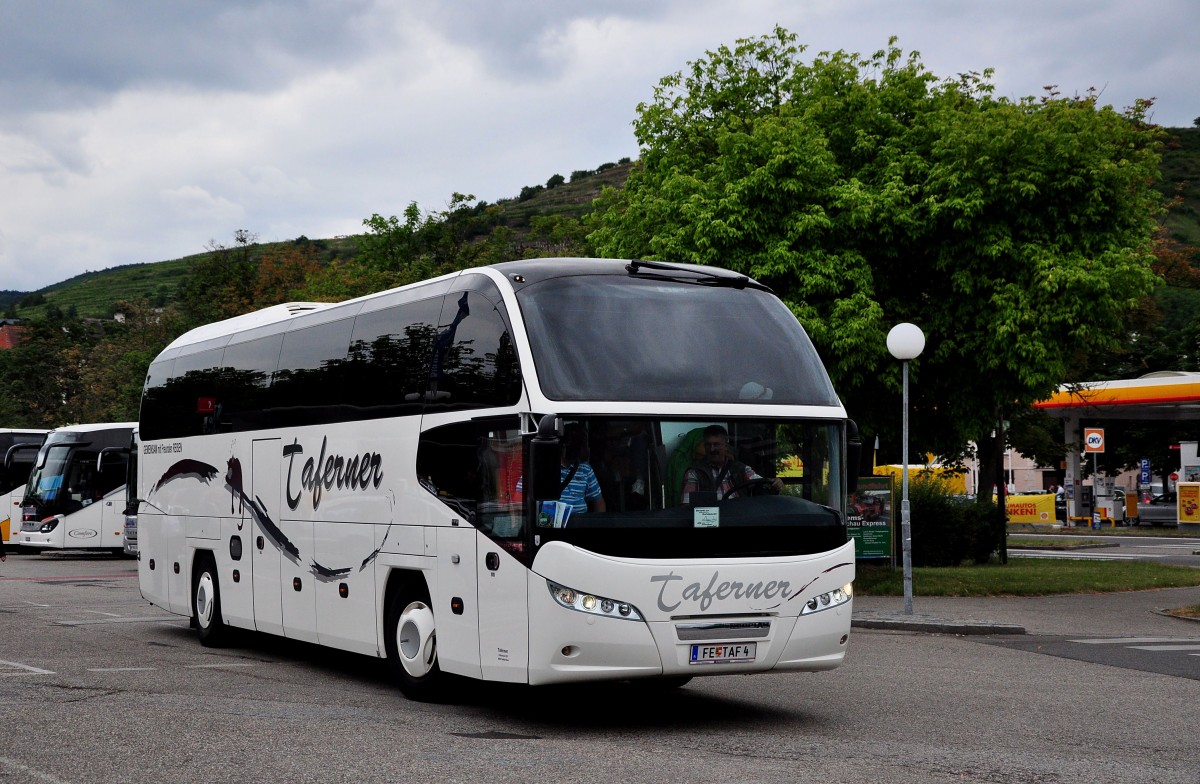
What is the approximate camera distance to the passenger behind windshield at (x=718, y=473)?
9.65m

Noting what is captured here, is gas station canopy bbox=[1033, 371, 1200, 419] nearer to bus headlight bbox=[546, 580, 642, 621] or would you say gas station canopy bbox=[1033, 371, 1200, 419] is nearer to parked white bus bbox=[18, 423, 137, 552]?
parked white bus bbox=[18, 423, 137, 552]

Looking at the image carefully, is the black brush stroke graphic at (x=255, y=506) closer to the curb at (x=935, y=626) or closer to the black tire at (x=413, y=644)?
the black tire at (x=413, y=644)

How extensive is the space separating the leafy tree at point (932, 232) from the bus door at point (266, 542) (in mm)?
9905

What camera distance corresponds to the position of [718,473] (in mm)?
9742

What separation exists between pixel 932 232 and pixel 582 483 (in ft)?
50.9

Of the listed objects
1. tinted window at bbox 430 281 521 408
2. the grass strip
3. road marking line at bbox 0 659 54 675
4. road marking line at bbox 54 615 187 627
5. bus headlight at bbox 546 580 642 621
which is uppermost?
tinted window at bbox 430 281 521 408

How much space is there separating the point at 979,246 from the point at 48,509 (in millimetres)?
24926

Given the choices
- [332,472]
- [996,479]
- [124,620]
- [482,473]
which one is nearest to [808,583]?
[482,473]

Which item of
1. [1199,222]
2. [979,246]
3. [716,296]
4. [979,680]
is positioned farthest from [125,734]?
[1199,222]

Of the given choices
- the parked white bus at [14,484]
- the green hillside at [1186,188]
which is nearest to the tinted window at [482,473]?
the parked white bus at [14,484]

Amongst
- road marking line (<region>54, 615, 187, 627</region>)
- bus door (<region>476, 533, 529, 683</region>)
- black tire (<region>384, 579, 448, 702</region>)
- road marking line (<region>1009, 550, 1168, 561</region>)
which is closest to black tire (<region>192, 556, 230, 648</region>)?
road marking line (<region>54, 615, 187, 627</region>)

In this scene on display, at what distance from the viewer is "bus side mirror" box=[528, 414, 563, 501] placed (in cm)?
921

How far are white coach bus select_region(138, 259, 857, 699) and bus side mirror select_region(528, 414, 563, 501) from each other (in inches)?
0.5

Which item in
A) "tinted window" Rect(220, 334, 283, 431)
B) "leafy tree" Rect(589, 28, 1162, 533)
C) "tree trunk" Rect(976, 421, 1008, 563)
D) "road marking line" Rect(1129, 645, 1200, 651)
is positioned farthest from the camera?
"tree trunk" Rect(976, 421, 1008, 563)
